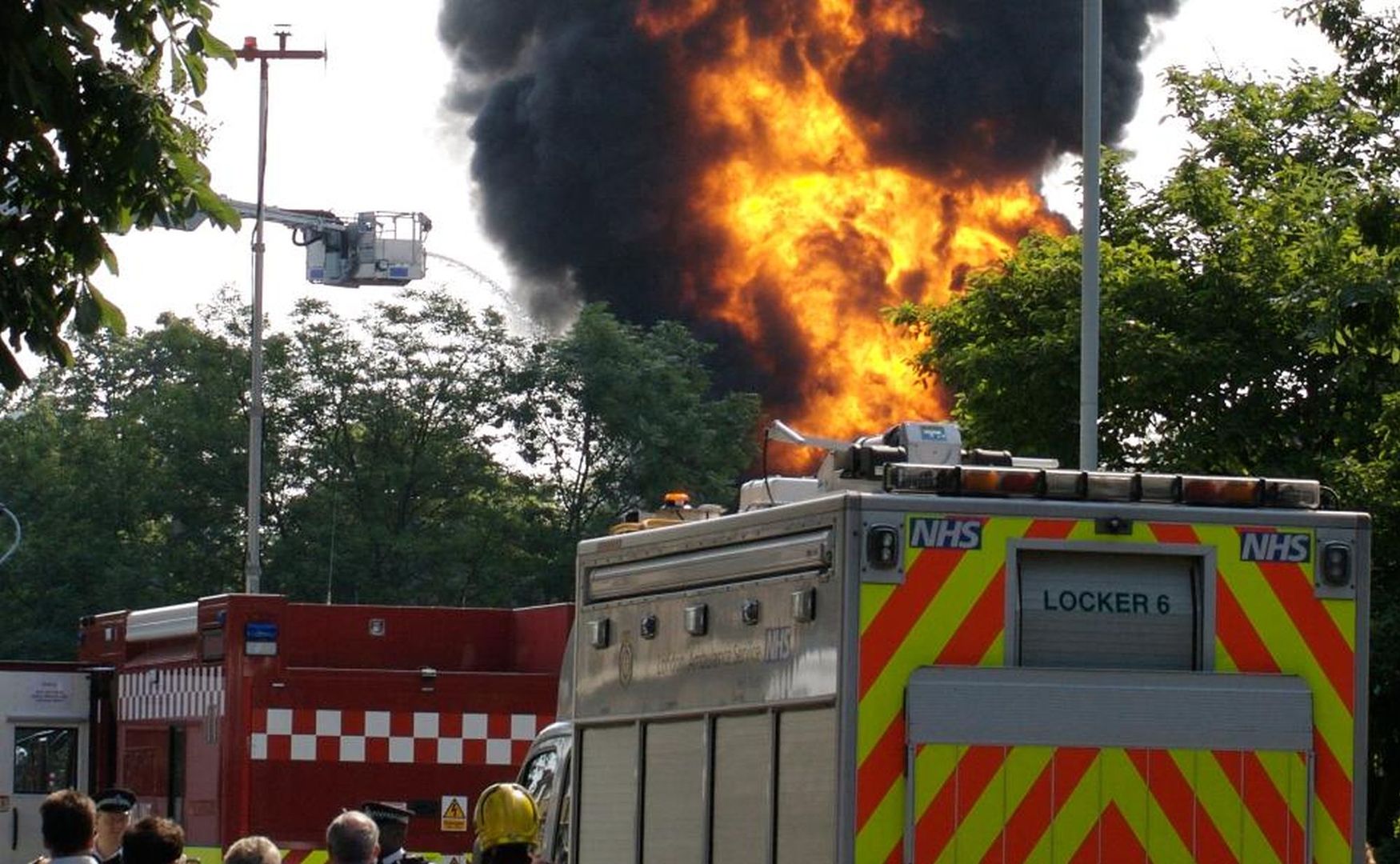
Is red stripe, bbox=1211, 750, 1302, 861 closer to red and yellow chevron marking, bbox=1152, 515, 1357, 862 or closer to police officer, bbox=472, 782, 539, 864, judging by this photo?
red and yellow chevron marking, bbox=1152, 515, 1357, 862

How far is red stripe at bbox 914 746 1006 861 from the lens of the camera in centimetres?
849

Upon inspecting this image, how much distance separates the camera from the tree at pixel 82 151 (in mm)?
8828

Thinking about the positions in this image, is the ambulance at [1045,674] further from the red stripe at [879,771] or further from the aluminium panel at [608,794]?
the aluminium panel at [608,794]

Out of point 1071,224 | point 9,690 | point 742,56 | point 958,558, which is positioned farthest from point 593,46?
point 958,558

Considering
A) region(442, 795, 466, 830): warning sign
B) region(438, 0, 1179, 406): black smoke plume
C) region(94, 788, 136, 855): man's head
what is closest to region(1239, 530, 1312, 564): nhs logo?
region(94, 788, 136, 855): man's head

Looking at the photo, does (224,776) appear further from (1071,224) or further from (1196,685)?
(1071,224)

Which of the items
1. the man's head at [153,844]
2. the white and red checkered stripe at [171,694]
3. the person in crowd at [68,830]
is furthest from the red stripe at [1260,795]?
the white and red checkered stripe at [171,694]

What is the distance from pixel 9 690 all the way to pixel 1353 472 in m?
12.8

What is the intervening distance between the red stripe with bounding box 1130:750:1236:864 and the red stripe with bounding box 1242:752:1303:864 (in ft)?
0.59

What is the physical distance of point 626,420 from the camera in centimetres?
5525

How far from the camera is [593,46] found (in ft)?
190

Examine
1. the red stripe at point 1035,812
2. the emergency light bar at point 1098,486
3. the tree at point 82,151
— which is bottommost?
the red stripe at point 1035,812

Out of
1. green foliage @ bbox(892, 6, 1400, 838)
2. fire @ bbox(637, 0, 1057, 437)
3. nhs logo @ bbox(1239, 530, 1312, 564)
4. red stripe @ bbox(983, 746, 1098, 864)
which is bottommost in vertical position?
red stripe @ bbox(983, 746, 1098, 864)

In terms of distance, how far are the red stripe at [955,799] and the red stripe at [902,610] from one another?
0.39 m
